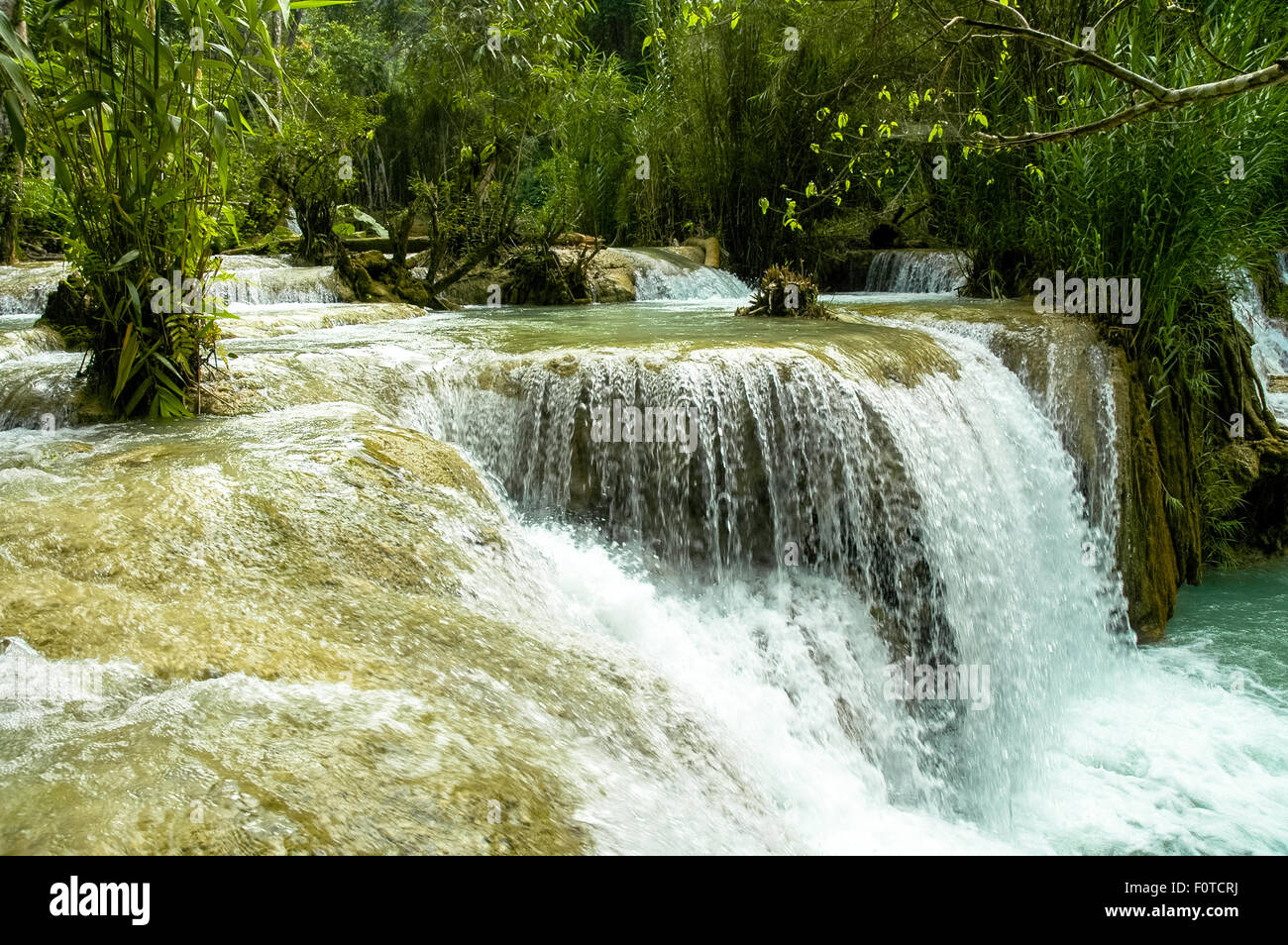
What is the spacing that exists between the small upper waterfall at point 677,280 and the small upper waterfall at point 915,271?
1881mm

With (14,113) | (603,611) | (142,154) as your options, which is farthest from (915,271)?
(14,113)

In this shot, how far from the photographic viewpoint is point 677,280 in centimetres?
1171

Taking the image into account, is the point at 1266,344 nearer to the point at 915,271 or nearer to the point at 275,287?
the point at 915,271

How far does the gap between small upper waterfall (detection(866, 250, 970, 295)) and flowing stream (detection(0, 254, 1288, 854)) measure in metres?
3.84

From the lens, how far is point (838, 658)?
430 cm

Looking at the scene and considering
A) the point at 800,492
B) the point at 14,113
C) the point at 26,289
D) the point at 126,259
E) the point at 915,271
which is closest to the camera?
the point at 14,113

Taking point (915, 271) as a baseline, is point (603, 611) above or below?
below

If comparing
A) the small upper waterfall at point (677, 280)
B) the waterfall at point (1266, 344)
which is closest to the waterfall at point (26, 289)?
the small upper waterfall at point (677, 280)

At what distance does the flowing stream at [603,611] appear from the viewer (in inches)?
72.8

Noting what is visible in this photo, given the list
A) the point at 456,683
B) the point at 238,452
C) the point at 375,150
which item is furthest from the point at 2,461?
the point at 375,150

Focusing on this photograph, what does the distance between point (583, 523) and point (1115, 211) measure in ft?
16.0

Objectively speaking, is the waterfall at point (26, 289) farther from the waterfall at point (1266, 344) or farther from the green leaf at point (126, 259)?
the waterfall at point (1266, 344)

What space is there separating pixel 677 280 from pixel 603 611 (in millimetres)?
8624

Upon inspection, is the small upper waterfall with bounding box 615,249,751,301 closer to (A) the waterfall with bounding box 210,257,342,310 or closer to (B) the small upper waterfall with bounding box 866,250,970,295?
(B) the small upper waterfall with bounding box 866,250,970,295
